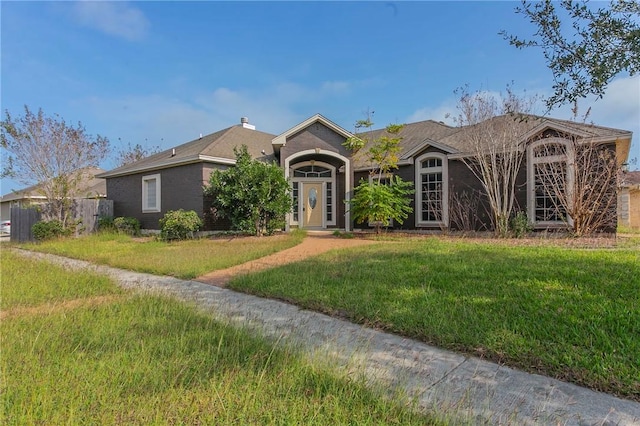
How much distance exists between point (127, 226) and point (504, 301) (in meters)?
16.2

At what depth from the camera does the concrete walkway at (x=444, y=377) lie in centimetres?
223

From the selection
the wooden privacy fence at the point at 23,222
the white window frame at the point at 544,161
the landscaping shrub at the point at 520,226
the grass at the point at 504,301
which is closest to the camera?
the grass at the point at 504,301

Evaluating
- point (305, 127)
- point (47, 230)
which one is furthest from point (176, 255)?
point (47, 230)

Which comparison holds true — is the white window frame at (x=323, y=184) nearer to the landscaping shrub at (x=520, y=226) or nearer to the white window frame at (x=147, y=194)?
the white window frame at (x=147, y=194)

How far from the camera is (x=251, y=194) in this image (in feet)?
41.1

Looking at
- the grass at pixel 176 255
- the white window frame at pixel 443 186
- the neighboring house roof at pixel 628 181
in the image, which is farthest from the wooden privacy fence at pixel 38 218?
the neighboring house roof at pixel 628 181

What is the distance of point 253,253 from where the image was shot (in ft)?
29.7

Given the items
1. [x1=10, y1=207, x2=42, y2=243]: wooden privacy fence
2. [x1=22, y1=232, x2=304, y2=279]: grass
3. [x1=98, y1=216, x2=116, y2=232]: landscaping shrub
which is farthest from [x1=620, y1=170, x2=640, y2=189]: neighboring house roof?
[x1=10, y1=207, x2=42, y2=243]: wooden privacy fence

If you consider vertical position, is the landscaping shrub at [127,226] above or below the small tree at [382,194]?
below

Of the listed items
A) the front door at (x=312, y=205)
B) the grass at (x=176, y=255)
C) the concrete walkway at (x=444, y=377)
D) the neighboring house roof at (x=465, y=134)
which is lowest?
the concrete walkway at (x=444, y=377)

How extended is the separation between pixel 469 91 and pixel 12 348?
13332 mm

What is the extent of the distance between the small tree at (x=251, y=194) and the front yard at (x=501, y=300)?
516 cm

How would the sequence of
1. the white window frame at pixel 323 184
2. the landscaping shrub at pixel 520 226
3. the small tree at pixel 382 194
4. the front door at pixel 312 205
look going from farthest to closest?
the front door at pixel 312 205
the white window frame at pixel 323 184
the small tree at pixel 382 194
the landscaping shrub at pixel 520 226

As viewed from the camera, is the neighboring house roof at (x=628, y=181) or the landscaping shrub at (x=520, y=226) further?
the neighboring house roof at (x=628, y=181)
